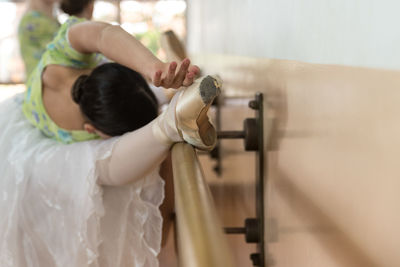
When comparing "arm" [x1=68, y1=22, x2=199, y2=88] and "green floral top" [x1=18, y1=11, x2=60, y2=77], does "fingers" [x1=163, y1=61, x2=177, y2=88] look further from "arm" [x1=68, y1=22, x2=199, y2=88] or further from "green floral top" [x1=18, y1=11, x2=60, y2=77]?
"green floral top" [x1=18, y1=11, x2=60, y2=77]

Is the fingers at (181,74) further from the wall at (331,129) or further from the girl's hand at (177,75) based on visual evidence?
the wall at (331,129)

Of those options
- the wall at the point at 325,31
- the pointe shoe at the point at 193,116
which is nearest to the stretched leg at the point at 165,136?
the pointe shoe at the point at 193,116

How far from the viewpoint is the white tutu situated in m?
0.71

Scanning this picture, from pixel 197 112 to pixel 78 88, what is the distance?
0.42 m

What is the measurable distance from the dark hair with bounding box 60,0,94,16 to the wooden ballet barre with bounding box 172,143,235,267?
1269 mm

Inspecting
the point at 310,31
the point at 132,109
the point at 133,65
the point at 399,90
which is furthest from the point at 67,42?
the point at 399,90

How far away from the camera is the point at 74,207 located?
2.36 ft

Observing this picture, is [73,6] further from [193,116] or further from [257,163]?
[193,116]

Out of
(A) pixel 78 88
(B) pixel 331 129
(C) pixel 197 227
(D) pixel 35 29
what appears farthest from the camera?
(D) pixel 35 29

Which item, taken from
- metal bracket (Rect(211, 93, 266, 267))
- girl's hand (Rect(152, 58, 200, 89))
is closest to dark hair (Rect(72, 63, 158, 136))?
metal bracket (Rect(211, 93, 266, 267))

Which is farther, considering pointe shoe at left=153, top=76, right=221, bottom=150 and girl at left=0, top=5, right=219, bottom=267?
girl at left=0, top=5, right=219, bottom=267

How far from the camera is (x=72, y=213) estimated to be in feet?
2.39

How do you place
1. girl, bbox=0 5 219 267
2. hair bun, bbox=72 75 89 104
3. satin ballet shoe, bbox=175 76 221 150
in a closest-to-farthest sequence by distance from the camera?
satin ballet shoe, bbox=175 76 221 150 → girl, bbox=0 5 219 267 → hair bun, bbox=72 75 89 104

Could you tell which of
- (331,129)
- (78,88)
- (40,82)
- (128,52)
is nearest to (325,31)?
(331,129)
